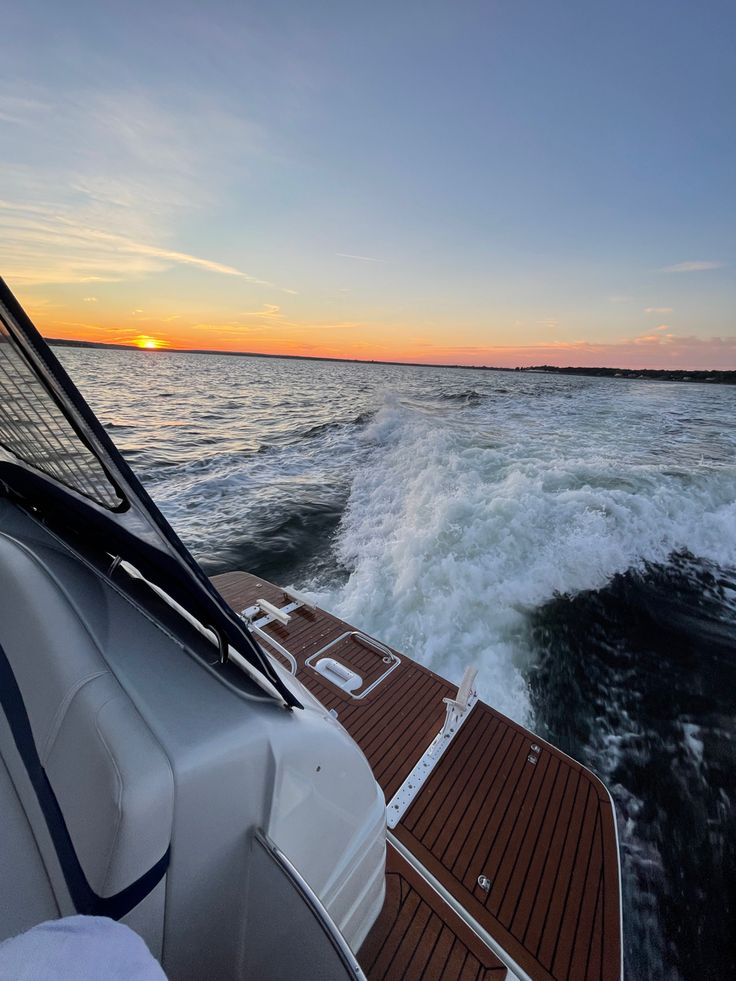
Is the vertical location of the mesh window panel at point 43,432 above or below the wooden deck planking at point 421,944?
above

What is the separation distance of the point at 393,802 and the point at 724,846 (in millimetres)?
2392

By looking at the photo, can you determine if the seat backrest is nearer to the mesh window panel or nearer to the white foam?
the mesh window panel

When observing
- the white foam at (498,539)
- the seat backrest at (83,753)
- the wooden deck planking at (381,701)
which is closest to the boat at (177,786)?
the seat backrest at (83,753)

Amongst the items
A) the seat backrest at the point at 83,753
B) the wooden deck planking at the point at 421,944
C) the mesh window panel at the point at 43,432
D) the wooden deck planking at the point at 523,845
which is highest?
the mesh window panel at the point at 43,432

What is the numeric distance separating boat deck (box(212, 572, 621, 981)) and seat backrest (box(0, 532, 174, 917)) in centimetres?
170

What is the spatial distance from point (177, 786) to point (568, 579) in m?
5.72

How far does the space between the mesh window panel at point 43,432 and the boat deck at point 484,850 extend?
231cm

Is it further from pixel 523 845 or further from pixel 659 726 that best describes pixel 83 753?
pixel 659 726

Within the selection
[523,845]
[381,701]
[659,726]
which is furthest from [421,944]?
[659,726]

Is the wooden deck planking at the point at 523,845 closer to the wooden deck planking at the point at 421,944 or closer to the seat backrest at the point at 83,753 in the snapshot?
the wooden deck planking at the point at 421,944

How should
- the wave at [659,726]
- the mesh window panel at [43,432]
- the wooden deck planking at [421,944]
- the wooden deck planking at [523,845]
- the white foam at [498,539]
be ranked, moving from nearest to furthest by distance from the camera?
1. the mesh window panel at [43,432]
2. the wooden deck planking at [421,944]
3. the wooden deck planking at [523,845]
4. the wave at [659,726]
5. the white foam at [498,539]

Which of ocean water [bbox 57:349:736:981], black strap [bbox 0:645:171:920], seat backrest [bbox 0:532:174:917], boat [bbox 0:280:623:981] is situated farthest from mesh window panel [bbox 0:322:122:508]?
ocean water [bbox 57:349:736:981]

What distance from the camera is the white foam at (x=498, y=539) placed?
184 inches

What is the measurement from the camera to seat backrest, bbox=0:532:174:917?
833 millimetres
